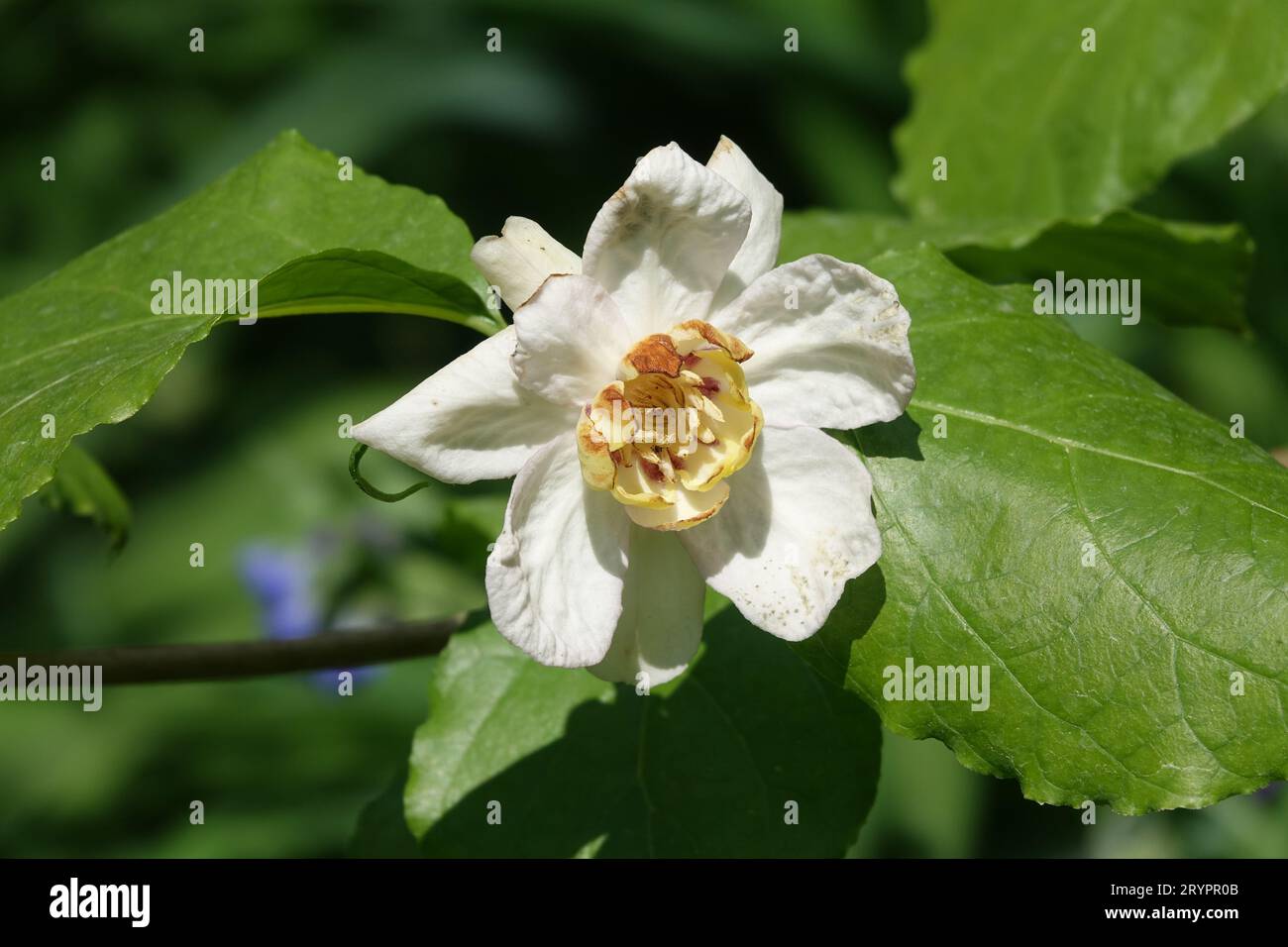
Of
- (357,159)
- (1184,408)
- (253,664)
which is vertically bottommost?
(253,664)

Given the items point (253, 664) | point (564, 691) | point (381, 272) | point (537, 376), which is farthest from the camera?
point (564, 691)

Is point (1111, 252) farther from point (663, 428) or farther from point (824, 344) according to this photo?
point (663, 428)

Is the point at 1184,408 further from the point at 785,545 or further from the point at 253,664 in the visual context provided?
the point at 253,664

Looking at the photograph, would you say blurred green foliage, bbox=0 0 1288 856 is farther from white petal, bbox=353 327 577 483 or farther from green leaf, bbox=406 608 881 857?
white petal, bbox=353 327 577 483

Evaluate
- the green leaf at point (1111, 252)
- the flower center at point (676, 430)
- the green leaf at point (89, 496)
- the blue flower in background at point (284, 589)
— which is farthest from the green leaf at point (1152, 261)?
the blue flower in background at point (284, 589)

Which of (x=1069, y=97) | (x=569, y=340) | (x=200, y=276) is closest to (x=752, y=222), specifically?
(x=569, y=340)

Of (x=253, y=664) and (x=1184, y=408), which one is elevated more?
(x=1184, y=408)
